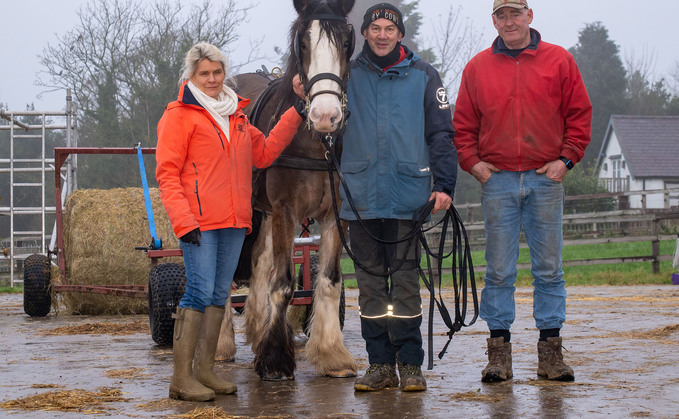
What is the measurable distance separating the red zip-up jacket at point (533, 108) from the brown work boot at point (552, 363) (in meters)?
0.99

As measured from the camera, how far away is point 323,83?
436cm

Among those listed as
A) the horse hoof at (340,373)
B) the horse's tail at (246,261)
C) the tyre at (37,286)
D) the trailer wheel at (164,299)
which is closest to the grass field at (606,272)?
the tyre at (37,286)

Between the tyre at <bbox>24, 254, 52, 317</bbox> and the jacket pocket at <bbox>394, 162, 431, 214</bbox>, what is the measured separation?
6337mm

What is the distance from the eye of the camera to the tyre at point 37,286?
955 cm

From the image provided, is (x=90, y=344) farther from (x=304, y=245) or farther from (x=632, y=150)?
(x=632, y=150)

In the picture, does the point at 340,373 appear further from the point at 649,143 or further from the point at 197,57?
the point at 649,143

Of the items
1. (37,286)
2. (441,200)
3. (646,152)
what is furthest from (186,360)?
(646,152)

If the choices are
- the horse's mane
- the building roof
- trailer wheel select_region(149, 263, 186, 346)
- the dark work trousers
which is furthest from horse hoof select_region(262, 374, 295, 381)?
the building roof

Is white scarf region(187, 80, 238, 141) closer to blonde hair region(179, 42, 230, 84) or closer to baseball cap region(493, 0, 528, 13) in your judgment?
blonde hair region(179, 42, 230, 84)

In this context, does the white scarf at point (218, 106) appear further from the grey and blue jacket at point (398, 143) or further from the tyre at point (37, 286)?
the tyre at point (37, 286)

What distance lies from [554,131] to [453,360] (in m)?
1.65

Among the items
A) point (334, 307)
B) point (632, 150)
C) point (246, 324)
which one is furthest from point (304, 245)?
point (632, 150)

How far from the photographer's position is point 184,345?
435 centimetres

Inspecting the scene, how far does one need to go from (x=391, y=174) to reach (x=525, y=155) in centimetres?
83
